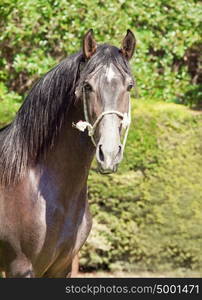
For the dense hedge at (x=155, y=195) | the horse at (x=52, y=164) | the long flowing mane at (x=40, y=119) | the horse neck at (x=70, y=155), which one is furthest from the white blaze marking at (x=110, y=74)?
the dense hedge at (x=155, y=195)

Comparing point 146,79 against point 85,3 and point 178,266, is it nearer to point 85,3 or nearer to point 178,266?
point 85,3

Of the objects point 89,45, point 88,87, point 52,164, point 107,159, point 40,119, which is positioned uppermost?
point 89,45

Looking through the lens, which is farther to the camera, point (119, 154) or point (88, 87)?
point (88, 87)

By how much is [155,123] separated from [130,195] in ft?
2.33

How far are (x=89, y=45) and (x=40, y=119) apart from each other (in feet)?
1.74

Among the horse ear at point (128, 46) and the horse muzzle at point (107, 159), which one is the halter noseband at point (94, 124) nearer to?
the horse muzzle at point (107, 159)

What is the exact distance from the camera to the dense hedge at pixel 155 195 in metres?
7.20

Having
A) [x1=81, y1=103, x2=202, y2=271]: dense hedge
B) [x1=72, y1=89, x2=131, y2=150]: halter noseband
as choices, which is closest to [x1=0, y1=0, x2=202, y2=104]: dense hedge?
[x1=81, y1=103, x2=202, y2=271]: dense hedge

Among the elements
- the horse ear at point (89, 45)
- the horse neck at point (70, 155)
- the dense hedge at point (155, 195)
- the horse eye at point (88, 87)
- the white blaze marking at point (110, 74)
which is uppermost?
the horse ear at point (89, 45)

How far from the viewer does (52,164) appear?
454 centimetres

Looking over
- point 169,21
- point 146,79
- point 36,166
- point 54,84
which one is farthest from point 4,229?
point 169,21

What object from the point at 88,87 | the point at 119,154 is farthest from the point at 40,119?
the point at 119,154

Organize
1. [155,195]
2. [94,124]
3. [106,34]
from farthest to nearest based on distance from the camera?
[106,34] < [155,195] < [94,124]

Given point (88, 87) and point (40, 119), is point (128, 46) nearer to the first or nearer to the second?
point (88, 87)
